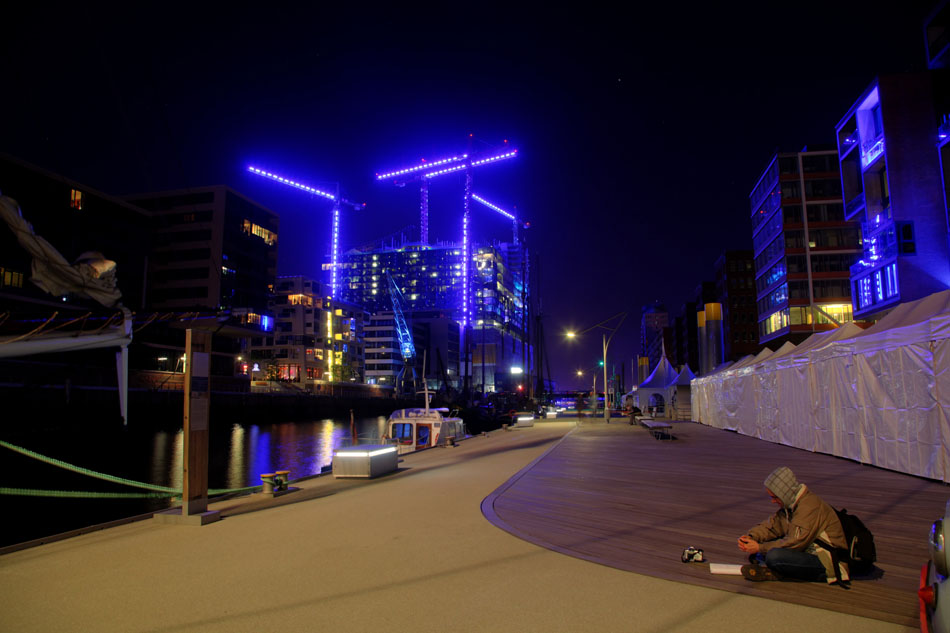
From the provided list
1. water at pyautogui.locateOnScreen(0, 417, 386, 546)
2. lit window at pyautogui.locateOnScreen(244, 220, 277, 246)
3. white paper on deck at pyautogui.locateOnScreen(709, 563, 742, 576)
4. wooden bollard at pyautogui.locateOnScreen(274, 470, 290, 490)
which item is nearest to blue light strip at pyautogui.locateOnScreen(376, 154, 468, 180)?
lit window at pyautogui.locateOnScreen(244, 220, 277, 246)

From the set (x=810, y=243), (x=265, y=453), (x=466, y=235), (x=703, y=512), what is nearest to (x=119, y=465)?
(x=265, y=453)

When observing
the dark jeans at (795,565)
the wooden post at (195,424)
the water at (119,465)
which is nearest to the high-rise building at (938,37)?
the water at (119,465)

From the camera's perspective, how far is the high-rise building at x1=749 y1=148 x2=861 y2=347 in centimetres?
6431

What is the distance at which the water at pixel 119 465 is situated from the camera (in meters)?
20.0

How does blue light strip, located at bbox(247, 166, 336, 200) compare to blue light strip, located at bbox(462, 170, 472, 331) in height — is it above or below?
above

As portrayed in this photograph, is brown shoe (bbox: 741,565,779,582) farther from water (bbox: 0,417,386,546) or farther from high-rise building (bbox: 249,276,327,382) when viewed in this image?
high-rise building (bbox: 249,276,327,382)

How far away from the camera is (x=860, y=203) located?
155 feet

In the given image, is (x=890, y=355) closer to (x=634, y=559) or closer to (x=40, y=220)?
(x=634, y=559)

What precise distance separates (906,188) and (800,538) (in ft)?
148

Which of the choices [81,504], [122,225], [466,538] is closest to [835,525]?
[466,538]

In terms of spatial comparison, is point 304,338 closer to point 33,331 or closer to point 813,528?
point 33,331

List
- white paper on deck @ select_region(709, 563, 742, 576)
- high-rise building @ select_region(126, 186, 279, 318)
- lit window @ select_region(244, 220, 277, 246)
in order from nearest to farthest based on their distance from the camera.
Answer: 1. white paper on deck @ select_region(709, 563, 742, 576)
2. high-rise building @ select_region(126, 186, 279, 318)
3. lit window @ select_region(244, 220, 277, 246)

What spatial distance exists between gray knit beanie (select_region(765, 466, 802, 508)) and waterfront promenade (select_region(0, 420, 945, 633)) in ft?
2.72

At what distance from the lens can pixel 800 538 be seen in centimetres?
512
